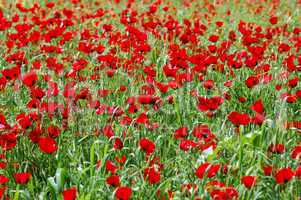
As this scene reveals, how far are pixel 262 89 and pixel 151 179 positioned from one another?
173 cm

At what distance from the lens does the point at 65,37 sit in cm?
470

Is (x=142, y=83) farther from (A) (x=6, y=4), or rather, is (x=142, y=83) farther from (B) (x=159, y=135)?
(A) (x=6, y=4)

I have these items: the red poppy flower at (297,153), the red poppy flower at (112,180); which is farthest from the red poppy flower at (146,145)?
the red poppy flower at (297,153)

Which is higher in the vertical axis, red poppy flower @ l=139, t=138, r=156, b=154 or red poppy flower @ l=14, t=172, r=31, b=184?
red poppy flower @ l=139, t=138, r=156, b=154

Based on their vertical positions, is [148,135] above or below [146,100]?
below

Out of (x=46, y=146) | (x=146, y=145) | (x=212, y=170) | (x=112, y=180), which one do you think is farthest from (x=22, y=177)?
(x=212, y=170)

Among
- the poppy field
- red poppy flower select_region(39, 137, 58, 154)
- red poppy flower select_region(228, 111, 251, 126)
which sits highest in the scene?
red poppy flower select_region(228, 111, 251, 126)

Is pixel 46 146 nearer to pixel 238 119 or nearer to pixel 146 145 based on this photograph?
pixel 146 145

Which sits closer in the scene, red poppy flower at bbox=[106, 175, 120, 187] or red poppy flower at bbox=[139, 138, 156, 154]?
red poppy flower at bbox=[106, 175, 120, 187]

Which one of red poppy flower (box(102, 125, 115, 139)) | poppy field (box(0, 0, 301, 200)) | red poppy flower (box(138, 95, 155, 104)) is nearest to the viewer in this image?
poppy field (box(0, 0, 301, 200))

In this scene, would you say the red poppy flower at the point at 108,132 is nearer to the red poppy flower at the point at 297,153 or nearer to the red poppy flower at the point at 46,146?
the red poppy flower at the point at 46,146

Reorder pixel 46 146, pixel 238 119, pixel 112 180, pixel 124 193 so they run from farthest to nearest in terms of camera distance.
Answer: pixel 238 119
pixel 46 146
pixel 112 180
pixel 124 193

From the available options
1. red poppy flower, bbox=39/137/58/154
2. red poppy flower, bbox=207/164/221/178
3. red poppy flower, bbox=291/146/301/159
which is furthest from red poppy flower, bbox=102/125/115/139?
red poppy flower, bbox=291/146/301/159

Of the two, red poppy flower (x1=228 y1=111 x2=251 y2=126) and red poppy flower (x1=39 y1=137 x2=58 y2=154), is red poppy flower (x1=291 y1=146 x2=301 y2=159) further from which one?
red poppy flower (x1=39 y1=137 x2=58 y2=154)
